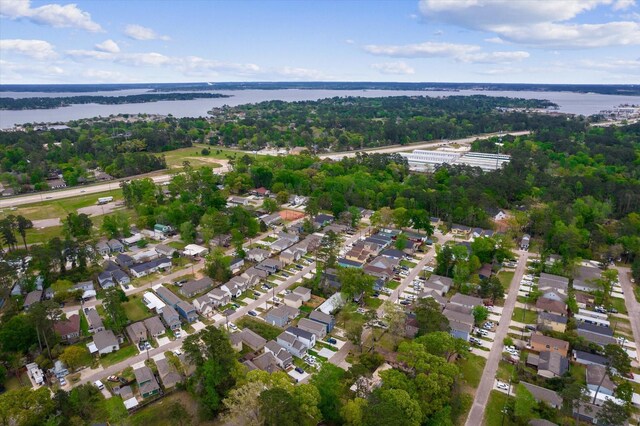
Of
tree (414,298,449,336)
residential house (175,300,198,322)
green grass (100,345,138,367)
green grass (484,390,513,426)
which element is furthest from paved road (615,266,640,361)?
green grass (100,345,138,367)

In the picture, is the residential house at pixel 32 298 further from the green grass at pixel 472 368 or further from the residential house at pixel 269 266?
the green grass at pixel 472 368

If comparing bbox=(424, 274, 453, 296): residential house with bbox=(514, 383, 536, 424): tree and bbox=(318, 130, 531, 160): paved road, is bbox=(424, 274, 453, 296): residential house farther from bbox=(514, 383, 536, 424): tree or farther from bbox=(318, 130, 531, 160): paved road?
bbox=(318, 130, 531, 160): paved road

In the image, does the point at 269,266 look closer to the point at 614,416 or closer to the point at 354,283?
the point at 354,283

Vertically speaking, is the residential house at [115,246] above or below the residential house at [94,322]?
above

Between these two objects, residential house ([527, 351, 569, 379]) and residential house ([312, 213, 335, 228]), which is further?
residential house ([312, 213, 335, 228])

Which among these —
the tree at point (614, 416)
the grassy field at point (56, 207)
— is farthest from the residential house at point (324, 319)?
the grassy field at point (56, 207)
